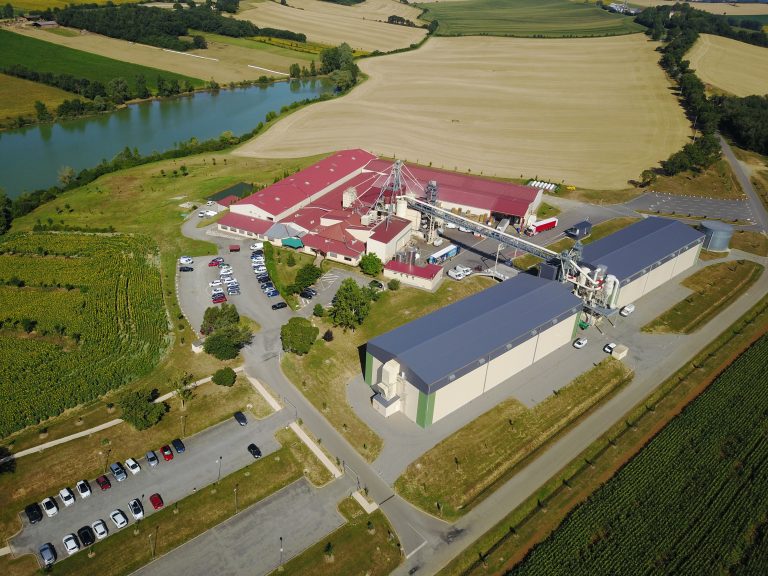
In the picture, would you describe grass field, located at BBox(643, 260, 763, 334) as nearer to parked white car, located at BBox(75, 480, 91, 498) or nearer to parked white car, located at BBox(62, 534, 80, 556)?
parked white car, located at BBox(75, 480, 91, 498)

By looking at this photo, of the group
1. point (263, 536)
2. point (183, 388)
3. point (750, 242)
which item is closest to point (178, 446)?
point (183, 388)

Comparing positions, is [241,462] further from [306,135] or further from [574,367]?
[306,135]

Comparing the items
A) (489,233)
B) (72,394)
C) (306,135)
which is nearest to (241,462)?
(72,394)

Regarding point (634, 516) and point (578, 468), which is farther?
point (578, 468)

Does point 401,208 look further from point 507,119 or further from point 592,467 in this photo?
point 507,119

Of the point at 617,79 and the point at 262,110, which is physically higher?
the point at 617,79

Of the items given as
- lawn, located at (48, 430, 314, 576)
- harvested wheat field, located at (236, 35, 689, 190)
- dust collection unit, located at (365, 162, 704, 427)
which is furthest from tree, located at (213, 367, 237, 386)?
harvested wheat field, located at (236, 35, 689, 190)
